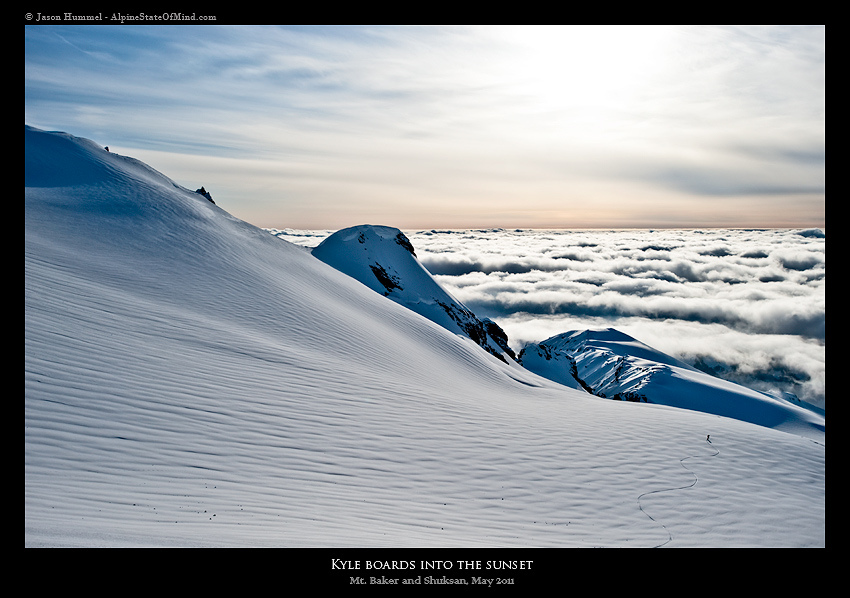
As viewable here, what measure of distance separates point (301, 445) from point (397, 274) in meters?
51.8

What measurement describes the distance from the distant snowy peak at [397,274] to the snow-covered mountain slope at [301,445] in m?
A: 37.3

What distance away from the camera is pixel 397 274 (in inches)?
2290

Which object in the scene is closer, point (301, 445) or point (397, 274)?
point (301, 445)

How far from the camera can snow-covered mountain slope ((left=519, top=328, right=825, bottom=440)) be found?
2721 inches

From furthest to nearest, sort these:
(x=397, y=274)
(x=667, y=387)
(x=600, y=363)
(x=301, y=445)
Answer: (x=600, y=363), (x=667, y=387), (x=397, y=274), (x=301, y=445)

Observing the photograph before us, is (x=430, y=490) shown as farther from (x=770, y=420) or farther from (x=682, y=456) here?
(x=770, y=420)

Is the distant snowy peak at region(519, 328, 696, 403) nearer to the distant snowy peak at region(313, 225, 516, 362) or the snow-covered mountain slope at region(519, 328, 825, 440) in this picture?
the snow-covered mountain slope at region(519, 328, 825, 440)

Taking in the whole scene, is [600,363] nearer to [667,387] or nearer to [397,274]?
[667,387]

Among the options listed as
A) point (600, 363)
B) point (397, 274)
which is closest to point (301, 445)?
point (397, 274)

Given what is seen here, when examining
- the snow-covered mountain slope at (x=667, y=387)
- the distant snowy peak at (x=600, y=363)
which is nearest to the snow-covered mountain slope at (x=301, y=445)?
the distant snowy peak at (x=600, y=363)

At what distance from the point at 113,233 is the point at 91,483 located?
1238 cm

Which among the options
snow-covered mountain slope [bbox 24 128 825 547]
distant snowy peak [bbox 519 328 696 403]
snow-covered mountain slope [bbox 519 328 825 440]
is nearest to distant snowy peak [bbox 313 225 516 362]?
distant snowy peak [bbox 519 328 696 403]
